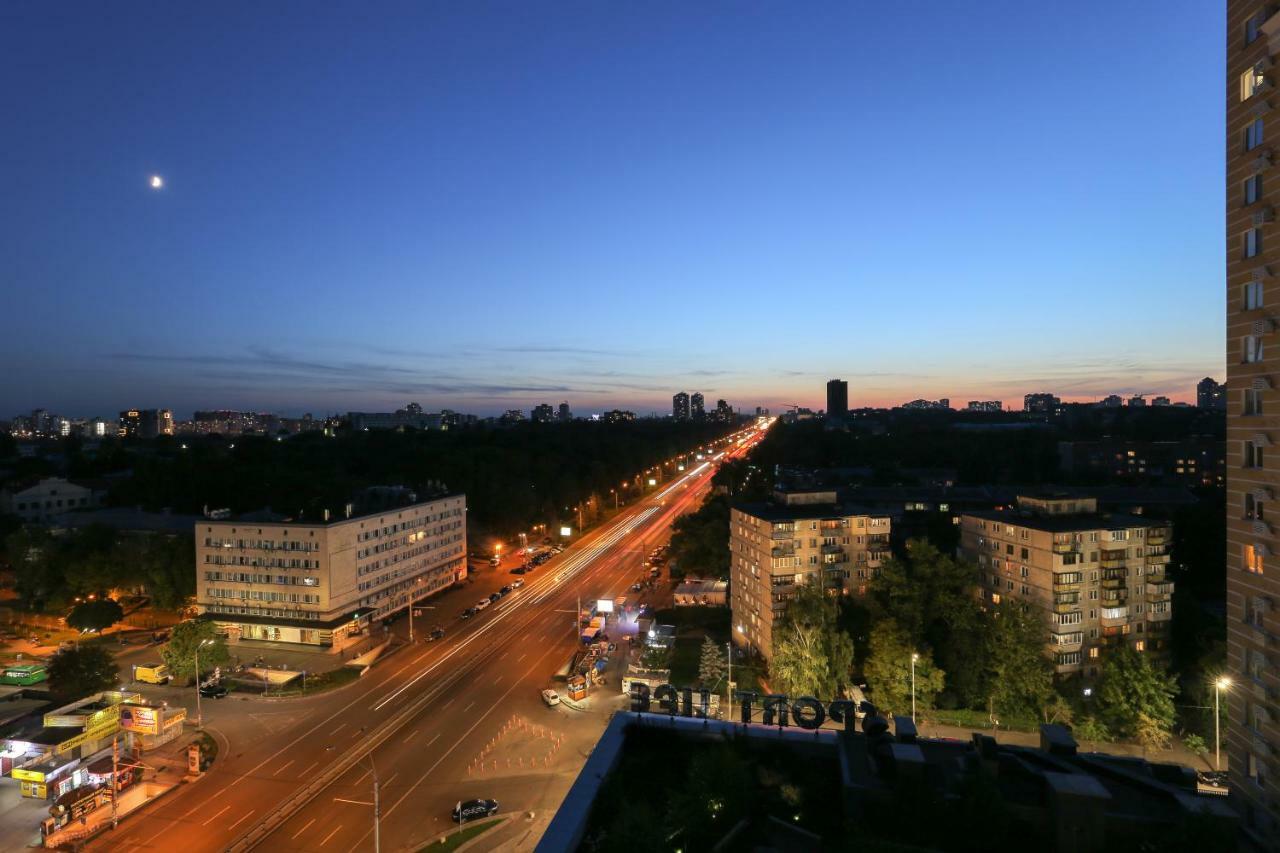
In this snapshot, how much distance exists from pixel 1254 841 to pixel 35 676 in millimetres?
70722

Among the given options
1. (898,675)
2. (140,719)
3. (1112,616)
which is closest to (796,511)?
(898,675)

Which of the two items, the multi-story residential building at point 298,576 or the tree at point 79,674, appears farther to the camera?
the multi-story residential building at point 298,576

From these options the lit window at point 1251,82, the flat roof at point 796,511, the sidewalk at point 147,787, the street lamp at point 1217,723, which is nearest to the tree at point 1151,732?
the street lamp at point 1217,723

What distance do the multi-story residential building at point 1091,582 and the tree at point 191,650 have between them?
2259 inches

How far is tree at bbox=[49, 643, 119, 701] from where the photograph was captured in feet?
144

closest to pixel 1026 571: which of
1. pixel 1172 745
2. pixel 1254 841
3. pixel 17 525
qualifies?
pixel 1172 745

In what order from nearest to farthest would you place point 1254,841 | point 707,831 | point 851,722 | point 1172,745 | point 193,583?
1. point 707,831
2. point 1254,841
3. point 851,722
4. point 1172,745
5. point 193,583

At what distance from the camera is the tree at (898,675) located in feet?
140

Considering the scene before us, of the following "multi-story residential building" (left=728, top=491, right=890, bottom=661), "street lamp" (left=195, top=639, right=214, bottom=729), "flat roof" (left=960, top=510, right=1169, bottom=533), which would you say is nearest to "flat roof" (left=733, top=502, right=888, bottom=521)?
"multi-story residential building" (left=728, top=491, right=890, bottom=661)

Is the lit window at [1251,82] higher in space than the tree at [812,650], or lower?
higher

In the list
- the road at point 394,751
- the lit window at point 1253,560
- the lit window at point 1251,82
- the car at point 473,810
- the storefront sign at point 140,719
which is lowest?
the road at point 394,751

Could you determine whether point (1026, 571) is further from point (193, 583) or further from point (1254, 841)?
point (193, 583)

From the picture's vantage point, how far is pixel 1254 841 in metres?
19.8

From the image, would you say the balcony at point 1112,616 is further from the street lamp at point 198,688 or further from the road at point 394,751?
the street lamp at point 198,688
